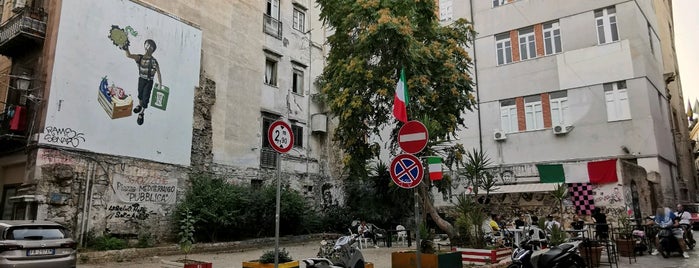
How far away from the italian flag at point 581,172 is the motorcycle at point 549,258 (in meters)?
10.9

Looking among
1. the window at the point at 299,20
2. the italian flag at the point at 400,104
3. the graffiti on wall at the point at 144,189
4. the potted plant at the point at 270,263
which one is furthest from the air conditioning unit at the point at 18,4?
the italian flag at the point at 400,104

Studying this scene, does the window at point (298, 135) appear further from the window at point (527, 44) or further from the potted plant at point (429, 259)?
the potted plant at point (429, 259)

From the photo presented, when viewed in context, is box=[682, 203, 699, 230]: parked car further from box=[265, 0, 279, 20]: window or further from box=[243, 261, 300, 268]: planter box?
box=[265, 0, 279, 20]: window

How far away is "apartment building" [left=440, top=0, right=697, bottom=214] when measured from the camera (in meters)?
18.2

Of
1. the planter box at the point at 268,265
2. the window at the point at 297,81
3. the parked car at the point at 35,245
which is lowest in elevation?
the planter box at the point at 268,265

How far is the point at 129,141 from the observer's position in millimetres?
14789

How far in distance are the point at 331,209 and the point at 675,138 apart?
63.6ft

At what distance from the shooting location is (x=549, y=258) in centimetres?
812

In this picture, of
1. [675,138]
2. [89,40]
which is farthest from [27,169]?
[675,138]

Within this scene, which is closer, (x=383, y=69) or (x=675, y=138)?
(x=383, y=69)

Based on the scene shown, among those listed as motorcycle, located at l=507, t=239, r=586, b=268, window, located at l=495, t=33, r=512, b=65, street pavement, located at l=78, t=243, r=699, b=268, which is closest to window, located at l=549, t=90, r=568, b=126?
window, located at l=495, t=33, r=512, b=65

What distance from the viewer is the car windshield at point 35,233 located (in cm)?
844

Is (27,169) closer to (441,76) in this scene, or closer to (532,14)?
(441,76)

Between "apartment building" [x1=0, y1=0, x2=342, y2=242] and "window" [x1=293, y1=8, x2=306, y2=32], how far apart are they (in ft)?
7.57
